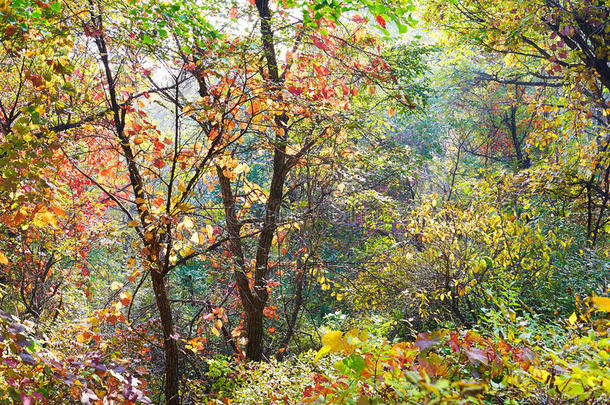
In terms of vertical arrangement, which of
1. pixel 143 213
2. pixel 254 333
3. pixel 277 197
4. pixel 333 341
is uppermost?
pixel 277 197

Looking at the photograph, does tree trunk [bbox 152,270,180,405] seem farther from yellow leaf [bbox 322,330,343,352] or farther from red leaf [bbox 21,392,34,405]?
yellow leaf [bbox 322,330,343,352]

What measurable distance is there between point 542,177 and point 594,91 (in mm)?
978

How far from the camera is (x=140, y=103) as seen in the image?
3521 millimetres

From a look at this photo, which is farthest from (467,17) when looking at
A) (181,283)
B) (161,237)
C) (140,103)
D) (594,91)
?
(181,283)

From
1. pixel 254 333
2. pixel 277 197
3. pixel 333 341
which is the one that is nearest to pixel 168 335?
pixel 254 333

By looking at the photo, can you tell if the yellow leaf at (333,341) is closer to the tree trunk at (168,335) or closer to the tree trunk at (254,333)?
the tree trunk at (168,335)

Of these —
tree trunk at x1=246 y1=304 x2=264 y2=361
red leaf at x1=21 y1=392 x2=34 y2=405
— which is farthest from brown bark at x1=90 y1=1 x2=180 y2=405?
tree trunk at x1=246 y1=304 x2=264 y2=361

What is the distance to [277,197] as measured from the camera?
5504mm

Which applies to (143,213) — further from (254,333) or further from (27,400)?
(254,333)

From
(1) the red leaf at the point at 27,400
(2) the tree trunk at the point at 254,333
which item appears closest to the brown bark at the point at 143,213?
(1) the red leaf at the point at 27,400

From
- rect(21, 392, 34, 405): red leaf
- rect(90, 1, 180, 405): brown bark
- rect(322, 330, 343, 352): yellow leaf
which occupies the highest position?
rect(90, 1, 180, 405): brown bark

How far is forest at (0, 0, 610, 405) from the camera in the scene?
1.76 m

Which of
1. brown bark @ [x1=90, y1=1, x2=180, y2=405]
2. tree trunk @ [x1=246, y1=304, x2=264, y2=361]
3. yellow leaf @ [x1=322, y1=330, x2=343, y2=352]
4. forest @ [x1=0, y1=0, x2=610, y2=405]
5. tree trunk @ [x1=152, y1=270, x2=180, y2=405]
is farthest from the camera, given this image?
tree trunk @ [x1=246, y1=304, x2=264, y2=361]

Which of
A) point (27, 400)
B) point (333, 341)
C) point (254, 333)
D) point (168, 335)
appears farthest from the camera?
point (254, 333)
